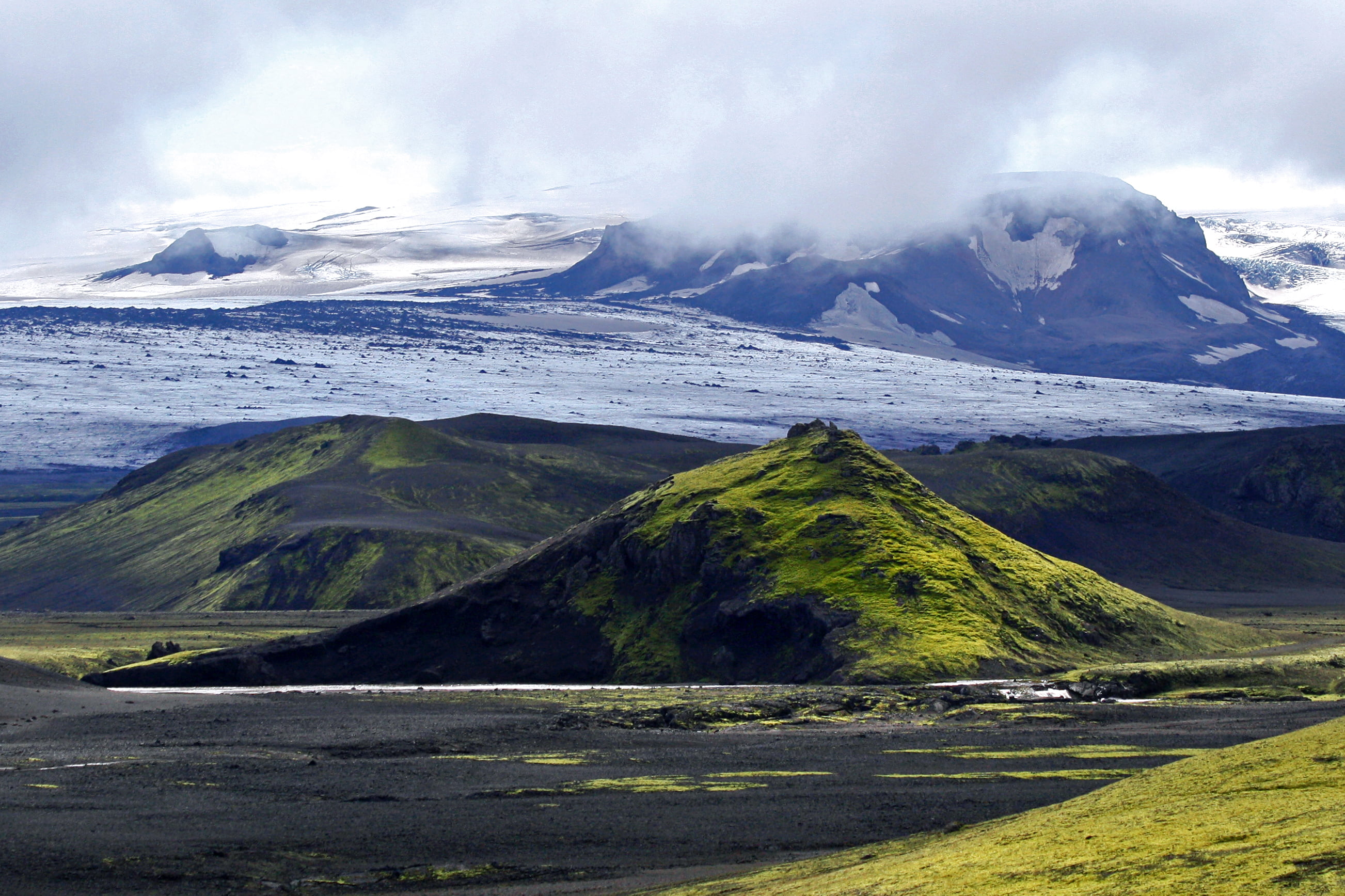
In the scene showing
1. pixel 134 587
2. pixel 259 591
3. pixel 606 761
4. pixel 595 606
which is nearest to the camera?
pixel 606 761

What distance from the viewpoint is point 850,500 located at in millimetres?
79875

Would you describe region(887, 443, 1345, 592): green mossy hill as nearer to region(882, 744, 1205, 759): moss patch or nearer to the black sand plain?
the black sand plain

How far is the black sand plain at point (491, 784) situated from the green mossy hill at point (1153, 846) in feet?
14.7

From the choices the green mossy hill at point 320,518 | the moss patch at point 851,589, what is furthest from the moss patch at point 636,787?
the green mossy hill at point 320,518

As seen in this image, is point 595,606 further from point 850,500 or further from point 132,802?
point 132,802

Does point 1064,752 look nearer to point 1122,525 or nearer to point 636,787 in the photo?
point 636,787

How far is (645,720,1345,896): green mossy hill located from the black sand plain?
14.7 ft

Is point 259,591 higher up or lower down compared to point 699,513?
lower down

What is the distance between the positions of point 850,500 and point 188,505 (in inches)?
4200

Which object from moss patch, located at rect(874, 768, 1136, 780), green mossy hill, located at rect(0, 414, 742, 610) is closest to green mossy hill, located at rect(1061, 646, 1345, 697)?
moss patch, located at rect(874, 768, 1136, 780)

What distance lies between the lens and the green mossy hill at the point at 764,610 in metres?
69.8

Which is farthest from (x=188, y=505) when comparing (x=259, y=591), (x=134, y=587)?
(x=259, y=591)

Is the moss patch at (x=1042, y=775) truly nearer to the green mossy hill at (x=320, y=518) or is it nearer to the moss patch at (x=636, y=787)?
the moss patch at (x=636, y=787)

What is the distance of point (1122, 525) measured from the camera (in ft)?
495
